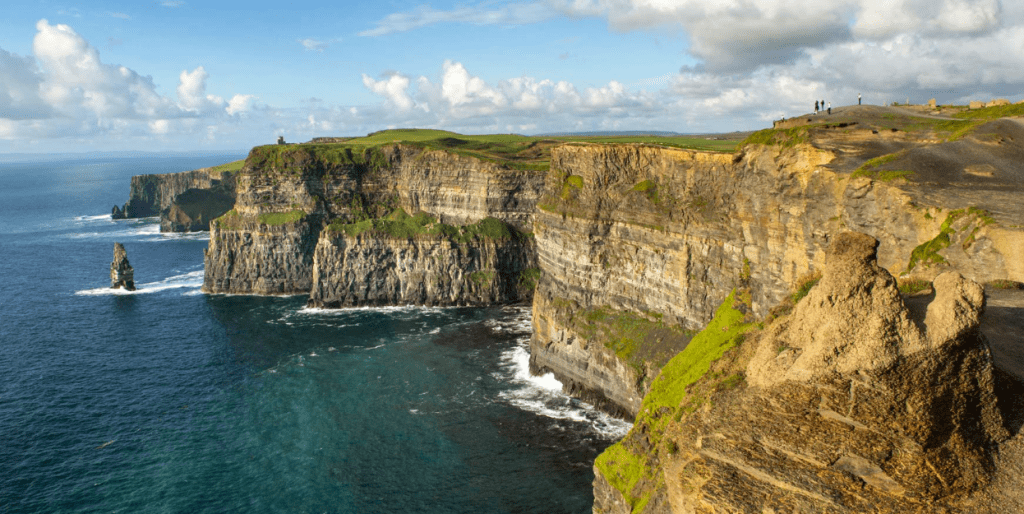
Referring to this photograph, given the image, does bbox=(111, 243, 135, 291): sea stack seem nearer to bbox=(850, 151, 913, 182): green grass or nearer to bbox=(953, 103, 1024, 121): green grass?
bbox=(850, 151, 913, 182): green grass

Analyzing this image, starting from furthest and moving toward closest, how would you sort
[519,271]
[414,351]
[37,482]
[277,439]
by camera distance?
[519,271], [414,351], [277,439], [37,482]

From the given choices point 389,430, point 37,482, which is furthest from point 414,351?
point 37,482

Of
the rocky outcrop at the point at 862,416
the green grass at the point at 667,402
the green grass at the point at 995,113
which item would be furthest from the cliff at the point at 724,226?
the rocky outcrop at the point at 862,416

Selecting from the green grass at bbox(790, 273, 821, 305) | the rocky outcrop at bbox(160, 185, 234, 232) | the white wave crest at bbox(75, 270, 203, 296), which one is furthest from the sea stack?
the green grass at bbox(790, 273, 821, 305)

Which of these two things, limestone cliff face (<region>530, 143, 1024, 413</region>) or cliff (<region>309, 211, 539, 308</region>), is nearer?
limestone cliff face (<region>530, 143, 1024, 413</region>)

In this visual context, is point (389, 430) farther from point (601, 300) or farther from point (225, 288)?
point (225, 288)
